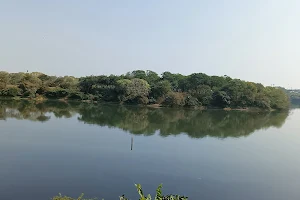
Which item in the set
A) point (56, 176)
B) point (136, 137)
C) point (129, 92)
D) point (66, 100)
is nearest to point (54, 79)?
point (66, 100)

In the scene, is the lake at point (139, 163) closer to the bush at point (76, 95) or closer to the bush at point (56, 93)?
the bush at point (76, 95)

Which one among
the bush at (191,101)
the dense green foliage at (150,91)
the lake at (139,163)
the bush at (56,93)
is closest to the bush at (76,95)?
the dense green foliage at (150,91)

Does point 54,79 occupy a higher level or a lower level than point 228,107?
higher

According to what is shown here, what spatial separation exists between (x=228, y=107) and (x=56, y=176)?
3758cm

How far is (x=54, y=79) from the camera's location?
49.5 meters

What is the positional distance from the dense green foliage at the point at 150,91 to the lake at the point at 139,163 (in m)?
21.0

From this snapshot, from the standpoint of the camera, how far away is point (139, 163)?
12.3 meters

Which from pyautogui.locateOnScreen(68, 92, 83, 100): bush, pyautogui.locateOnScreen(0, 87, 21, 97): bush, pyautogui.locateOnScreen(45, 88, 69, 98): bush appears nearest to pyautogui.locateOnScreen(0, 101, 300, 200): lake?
pyautogui.locateOnScreen(0, 87, 21, 97): bush

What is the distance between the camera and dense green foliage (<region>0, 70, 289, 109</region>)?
42.8 m

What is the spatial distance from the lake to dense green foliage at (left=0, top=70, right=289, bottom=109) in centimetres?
2097

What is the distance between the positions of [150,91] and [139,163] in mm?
32892

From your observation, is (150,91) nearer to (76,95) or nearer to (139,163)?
(76,95)

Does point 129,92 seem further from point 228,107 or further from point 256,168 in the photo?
point 256,168

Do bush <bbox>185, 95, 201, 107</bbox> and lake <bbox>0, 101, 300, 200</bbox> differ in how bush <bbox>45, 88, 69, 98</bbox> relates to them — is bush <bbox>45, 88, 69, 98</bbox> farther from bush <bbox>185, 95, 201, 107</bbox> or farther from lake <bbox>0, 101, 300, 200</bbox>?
lake <bbox>0, 101, 300, 200</bbox>
